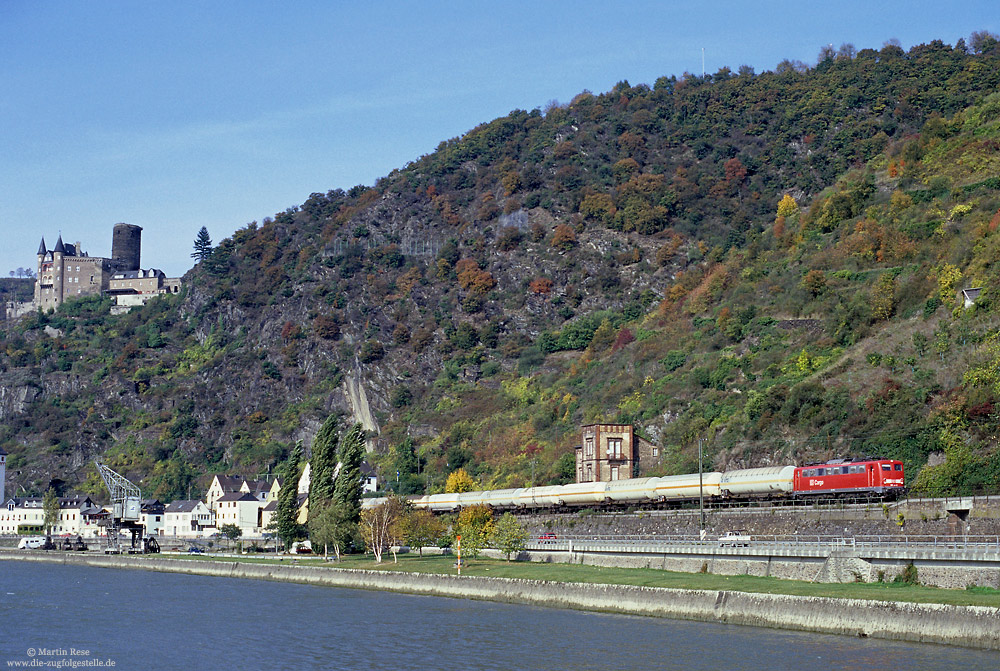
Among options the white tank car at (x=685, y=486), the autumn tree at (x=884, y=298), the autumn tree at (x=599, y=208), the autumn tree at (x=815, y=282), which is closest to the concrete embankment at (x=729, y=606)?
the white tank car at (x=685, y=486)

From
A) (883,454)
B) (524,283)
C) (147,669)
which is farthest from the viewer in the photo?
(524,283)

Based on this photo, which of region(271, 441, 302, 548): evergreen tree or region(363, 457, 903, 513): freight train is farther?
region(271, 441, 302, 548): evergreen tree

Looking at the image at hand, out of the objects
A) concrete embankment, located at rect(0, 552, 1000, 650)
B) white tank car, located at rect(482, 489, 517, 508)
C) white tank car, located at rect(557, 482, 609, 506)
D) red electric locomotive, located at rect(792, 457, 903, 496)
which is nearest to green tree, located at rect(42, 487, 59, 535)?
white tank car, located at rect(482, 489, 517, 508)

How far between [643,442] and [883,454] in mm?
32633

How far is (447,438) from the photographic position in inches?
5172

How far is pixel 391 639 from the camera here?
44.4 metres

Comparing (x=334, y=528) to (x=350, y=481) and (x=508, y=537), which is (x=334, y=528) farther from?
(x=508, y=537)

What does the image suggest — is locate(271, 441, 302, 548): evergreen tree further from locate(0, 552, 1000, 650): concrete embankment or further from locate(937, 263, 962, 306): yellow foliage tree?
locate(937, 263, 962, 306): yellow foliage tree

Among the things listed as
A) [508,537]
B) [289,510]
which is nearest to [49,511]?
Answer: [289,510]

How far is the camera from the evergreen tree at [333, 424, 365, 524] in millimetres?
78125

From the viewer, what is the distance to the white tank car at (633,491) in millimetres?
75812

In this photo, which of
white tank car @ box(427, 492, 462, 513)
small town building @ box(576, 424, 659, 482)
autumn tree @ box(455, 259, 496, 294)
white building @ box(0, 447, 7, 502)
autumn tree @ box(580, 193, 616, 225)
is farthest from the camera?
autumn tree @ box(580, 193, 616, 225)

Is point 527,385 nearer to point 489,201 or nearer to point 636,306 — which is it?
point 636,306

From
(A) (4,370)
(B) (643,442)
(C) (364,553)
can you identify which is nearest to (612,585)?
(C) (364,553)
